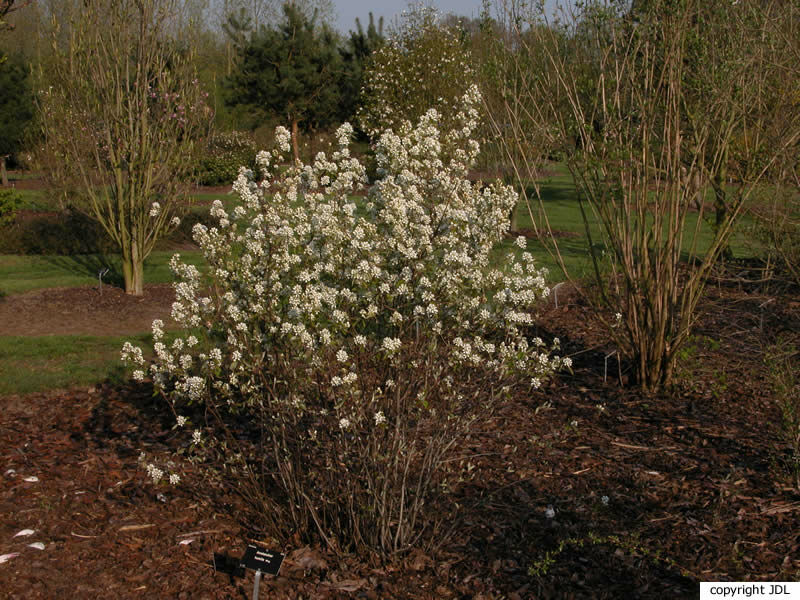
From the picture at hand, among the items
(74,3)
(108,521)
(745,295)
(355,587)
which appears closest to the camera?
(355,587)

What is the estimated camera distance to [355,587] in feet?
12.1

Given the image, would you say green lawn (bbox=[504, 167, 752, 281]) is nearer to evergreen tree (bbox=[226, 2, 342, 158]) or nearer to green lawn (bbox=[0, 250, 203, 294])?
green lawn (bbox=[0, 250, 203, 294])

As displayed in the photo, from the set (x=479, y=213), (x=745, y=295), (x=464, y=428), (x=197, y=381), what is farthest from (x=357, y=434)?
(x=745, y=295)

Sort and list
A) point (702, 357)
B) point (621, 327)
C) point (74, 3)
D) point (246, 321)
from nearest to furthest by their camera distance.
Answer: point (246, 321) < point (621, 327) < point (702, 357) < point (74, 3)

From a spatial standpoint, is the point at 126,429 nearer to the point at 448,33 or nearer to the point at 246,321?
the point at 246,321

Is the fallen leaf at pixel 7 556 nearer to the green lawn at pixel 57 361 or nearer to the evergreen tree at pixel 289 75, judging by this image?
the green lawn at pixel 57 361

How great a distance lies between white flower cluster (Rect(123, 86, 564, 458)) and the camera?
3760 millimetres

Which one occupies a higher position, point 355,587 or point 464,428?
Answer: point 464,428

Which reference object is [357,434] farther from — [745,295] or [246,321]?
[745,295]

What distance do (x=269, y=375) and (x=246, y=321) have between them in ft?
1.27

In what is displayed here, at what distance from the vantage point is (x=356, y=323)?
3.94 m

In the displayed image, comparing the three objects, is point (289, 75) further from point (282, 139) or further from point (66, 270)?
point (282, 139)

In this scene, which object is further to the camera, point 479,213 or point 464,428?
point 479,213

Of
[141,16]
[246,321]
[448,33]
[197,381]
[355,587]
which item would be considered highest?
[448,33]
